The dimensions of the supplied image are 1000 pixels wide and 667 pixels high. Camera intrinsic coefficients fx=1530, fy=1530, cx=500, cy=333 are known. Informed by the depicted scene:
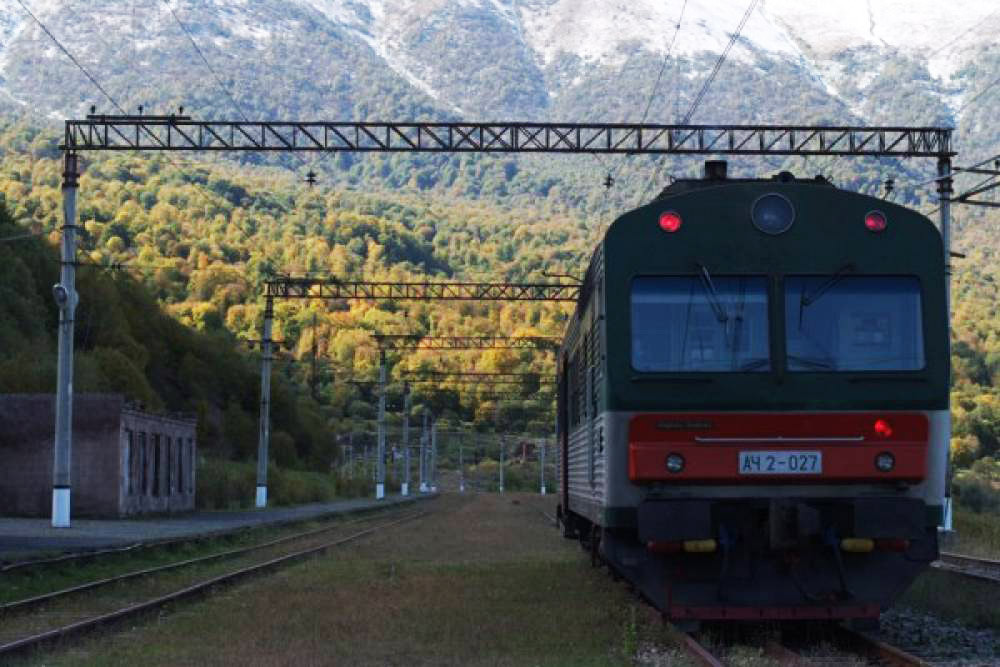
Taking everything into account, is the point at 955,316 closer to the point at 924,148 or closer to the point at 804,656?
the point at 924,148

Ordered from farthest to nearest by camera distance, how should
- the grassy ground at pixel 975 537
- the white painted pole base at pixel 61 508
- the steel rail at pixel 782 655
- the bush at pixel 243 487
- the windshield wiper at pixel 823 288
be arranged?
1. the bush at pixel 243 487
2. the white painted pole base at pixel 61 508
3. the grassy ground at pixel 975 537
4. the windshield wiper at pixel 823 288
5. the steel rail at pixel 782 655

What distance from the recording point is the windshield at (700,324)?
1261 centimetres

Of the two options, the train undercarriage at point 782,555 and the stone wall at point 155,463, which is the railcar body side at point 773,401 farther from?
the stone wall at point 155,463

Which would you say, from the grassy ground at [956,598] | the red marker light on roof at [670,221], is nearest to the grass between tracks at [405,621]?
the grassy ground at [956,598]

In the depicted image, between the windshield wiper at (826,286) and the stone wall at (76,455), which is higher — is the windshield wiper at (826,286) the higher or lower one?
the higher one

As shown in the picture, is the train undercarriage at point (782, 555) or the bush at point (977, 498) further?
the bush at point (977, 498)

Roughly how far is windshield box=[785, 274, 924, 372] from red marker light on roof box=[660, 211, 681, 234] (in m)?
1.04

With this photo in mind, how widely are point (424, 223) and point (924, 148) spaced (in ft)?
355

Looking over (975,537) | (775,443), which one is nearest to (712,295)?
(775,443)

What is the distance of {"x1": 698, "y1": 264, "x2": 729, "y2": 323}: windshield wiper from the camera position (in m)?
12.7

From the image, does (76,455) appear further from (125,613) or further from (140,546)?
(125,613)

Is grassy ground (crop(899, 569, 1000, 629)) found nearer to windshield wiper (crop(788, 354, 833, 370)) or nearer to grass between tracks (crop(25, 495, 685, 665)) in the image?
grass between tracks (crop(25, 495, 685, 665))

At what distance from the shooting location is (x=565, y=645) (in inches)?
518

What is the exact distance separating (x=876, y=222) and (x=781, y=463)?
2.30m
